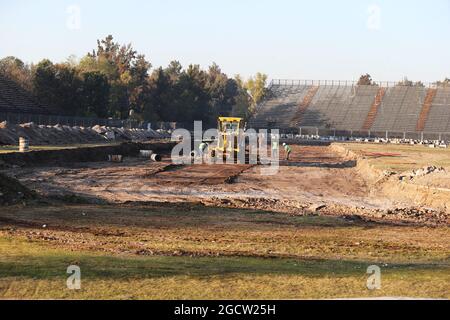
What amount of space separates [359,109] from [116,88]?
49944 mm

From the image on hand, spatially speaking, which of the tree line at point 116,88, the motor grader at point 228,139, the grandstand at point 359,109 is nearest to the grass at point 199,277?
the motor grader at point 228,139

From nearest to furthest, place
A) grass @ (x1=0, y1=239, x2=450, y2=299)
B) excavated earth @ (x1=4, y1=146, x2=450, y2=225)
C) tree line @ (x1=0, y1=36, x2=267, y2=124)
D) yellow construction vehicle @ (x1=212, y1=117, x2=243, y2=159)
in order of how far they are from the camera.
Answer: grass @ (x1=0, y1=239, x2=450, y2=299), excavated earth @ (x1=4, y1=146, x2=450, y2=225), yellow construction vehicle @ (x1=212, y1=117, x2=243, y2=159), tree line @ (x1=0, y1=36, x2=267, y2=124)

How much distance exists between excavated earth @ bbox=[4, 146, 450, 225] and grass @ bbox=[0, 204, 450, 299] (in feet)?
12.5

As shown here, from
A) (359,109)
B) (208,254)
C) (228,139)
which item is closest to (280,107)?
(359,109)

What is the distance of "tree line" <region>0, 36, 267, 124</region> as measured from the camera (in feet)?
351

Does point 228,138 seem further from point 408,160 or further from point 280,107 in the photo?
point 280,107

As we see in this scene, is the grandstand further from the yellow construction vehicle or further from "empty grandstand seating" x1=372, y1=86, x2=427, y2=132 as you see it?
the yellow construction vehicle

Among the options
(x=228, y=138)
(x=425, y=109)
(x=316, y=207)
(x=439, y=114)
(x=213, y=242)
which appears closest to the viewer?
(x=213, y=242)

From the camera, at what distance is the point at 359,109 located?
14825cm

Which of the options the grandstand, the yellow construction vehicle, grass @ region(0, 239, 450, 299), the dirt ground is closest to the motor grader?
the yellow construction vehicle

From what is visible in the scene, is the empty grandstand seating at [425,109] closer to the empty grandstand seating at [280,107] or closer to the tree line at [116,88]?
the empty grandstand seating at [280,107]
